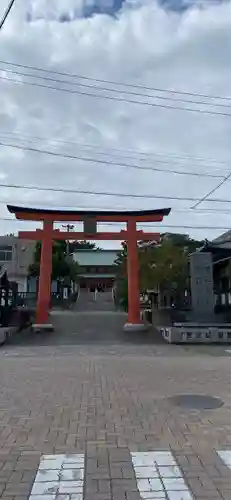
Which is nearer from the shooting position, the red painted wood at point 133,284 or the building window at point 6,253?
the red painted wood at point 133,284

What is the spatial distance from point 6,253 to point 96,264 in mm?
13203

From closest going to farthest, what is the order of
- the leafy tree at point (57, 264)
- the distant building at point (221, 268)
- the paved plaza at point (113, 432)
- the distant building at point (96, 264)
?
the paved plaza at point (113, 432)
the distant building at point (221, 268)
the leafy tree at point (57, 264)
the distant building at point (96, 264)

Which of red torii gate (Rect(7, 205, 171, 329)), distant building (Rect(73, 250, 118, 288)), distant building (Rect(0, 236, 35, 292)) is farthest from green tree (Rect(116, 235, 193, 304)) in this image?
distant building (Rect(73, 250, 118, 288))

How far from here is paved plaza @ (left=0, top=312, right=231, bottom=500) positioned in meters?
3.82

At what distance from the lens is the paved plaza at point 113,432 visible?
3.82 metres

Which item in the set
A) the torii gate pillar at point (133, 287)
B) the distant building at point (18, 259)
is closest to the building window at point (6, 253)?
the distant building at point (18, 259)

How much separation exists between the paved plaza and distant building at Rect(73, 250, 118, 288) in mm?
46456

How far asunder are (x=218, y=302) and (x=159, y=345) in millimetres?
11969

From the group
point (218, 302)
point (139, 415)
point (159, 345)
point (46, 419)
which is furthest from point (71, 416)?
point (218, 302)

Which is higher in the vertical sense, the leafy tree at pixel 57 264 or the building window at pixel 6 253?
the building window at pixel 6 253

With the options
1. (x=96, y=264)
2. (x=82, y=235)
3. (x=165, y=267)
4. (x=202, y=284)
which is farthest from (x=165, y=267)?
(x=96, y=264)

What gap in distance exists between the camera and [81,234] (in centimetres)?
2395

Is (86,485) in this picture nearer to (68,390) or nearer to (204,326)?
(68,390)

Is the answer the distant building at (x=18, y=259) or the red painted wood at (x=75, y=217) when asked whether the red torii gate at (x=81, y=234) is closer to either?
the red painted wood at (x=75, y=217)
